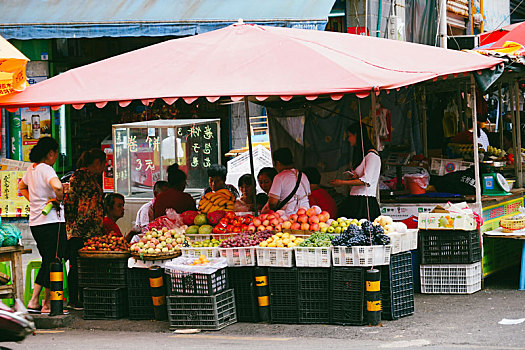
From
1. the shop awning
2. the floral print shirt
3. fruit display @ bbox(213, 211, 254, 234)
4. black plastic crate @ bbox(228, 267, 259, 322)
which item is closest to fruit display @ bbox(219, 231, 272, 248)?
black plastic crate @ bbox(228, 267, 259, 322)

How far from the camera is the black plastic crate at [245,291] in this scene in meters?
8.68

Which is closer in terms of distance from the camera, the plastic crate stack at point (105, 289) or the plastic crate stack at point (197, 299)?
the plastic crate stack at point (197, 299)

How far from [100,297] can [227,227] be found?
1.64 meters

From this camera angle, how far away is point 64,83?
9148mm

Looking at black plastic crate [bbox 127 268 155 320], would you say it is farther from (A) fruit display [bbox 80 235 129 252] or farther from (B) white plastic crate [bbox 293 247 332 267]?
(B) white plastic crate [bbox 293 247 332 267]

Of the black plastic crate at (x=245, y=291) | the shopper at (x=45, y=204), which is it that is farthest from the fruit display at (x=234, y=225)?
the shopper at (x=45, y=204)

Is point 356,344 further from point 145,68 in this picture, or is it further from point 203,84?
point 145,68

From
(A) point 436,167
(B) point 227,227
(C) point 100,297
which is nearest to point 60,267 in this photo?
(C) point 100,297

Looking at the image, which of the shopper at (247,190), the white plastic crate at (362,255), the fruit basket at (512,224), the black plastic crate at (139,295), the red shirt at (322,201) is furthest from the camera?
the shopper at (247,190)

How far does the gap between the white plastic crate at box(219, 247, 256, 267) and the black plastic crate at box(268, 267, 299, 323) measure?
236 millimetres

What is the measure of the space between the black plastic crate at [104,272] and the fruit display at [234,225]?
114cm

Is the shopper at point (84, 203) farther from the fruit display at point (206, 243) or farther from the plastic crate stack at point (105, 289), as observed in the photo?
the fruit display at point (206, 243)

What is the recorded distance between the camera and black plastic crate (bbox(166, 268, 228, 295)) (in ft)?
27.0

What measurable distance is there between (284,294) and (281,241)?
0.56m
